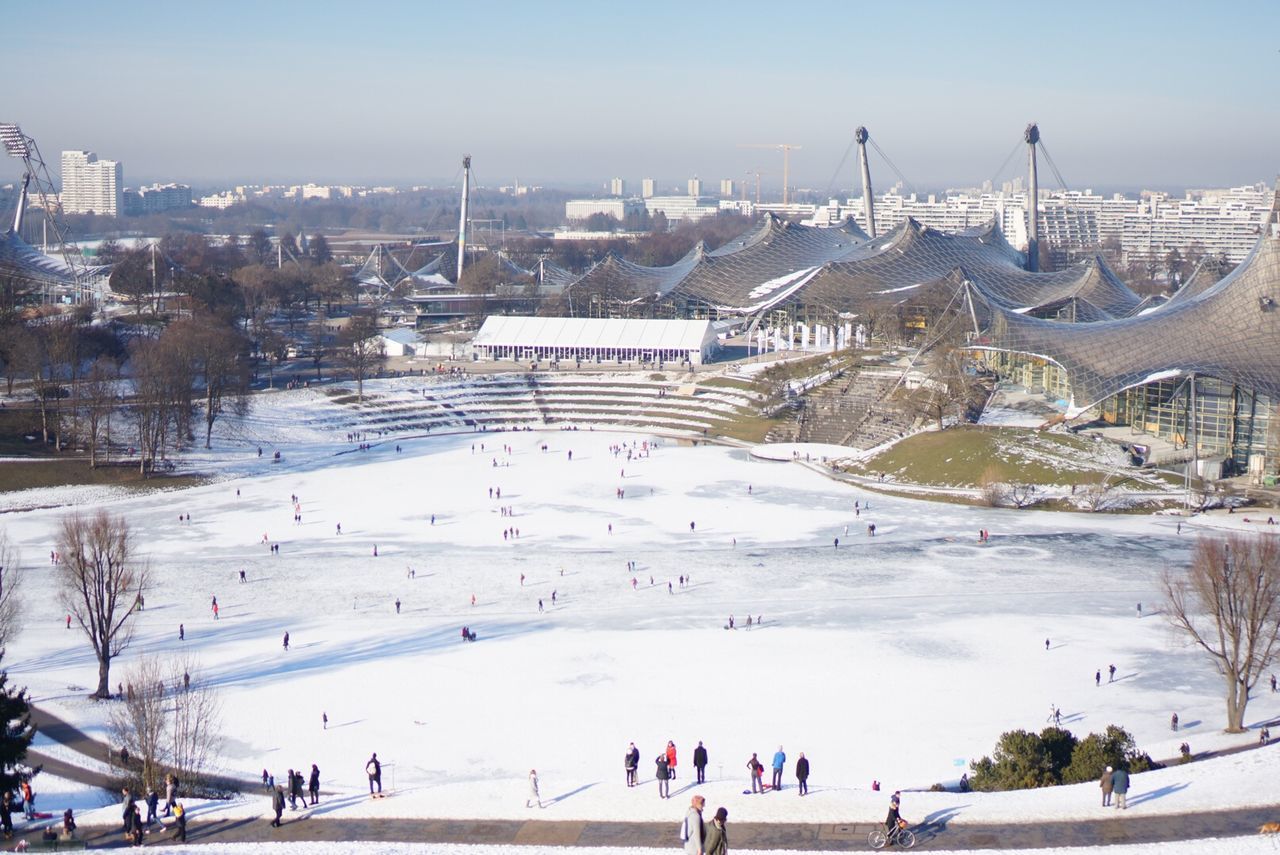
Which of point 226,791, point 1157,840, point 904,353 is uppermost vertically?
point 904,353

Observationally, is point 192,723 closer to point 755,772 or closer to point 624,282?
point 755,772

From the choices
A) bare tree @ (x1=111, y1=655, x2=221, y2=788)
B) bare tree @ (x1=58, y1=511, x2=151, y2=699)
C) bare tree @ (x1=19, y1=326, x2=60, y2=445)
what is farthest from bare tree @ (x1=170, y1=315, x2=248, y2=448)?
bare tree @ (x1=111, y1=655, x2=221, y2=788)

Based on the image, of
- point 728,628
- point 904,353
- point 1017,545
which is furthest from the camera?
point 904,353

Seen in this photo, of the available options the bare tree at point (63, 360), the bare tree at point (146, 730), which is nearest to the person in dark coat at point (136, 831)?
the bare tree at point (146, 730)

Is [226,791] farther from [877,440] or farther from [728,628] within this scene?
[877,440]

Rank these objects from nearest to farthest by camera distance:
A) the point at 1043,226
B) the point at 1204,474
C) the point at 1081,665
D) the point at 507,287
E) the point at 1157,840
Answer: the point at 1157,840 → the point at 1081,665 → the point at 1204,474 → the point at 507,287 → the point at 1043,226

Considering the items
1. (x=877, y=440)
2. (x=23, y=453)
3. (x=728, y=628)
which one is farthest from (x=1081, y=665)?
(x=23, y=453)
